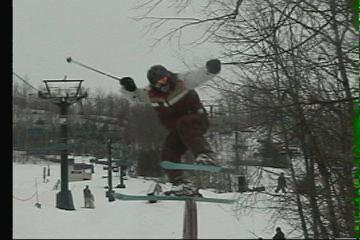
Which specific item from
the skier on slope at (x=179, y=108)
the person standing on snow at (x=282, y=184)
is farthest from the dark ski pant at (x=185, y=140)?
the person standing on snow at (x=282, y=184)

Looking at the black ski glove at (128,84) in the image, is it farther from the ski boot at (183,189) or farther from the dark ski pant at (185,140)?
the ski boot at (183,189)

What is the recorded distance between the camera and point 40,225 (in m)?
1.15

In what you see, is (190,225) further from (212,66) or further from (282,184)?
(282,184)

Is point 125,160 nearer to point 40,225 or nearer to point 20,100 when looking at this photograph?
point 20,100

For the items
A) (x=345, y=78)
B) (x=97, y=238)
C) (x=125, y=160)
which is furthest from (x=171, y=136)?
(x=345, y=78)

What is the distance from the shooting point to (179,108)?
119 centimetres

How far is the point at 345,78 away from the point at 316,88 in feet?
0.88

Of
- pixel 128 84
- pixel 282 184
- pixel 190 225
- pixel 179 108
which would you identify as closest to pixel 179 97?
pixel 179 108

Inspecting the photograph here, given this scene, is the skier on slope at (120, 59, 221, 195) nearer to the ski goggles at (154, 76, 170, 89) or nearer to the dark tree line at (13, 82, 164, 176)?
the ski goggles at (154, 76, 170, 89)

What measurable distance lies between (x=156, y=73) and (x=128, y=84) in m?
0.08

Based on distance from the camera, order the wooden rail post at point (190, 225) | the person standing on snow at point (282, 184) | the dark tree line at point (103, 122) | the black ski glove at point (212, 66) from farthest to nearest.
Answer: the person standing on snow at point (282, 184) → the dark tree line at point (103, 122) → the black ski glove at point (212, 66) → the wooden rail post at point (190, 225)

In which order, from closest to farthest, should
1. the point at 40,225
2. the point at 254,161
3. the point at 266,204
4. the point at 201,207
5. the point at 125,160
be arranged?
the point at 40,225
the point at 201,207
the point at 125,160
the point at 254,161
the point at 266,204

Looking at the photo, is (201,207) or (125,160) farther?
(125,160)

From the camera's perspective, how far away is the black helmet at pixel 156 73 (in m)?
1.16
